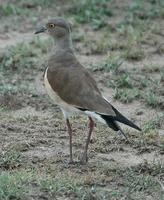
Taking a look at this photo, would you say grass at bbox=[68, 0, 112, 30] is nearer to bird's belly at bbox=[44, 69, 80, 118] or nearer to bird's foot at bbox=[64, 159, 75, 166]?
bird's belly at bbox=[44, 69, 80, 118]

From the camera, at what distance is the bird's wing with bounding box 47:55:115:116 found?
6.48 metres

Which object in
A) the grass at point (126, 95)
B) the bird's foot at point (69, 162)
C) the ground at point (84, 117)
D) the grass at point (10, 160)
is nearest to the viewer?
the ground at point (84, 117)

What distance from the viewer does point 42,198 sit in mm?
5859

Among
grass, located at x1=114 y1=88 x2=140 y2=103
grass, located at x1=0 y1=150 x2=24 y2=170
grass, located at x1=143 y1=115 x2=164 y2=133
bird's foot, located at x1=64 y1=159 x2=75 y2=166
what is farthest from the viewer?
grass, located at x1=114 y1=88 x2=140 y2=103

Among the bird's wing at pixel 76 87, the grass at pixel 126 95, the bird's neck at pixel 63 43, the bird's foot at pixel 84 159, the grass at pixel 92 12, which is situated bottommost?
the grass at pixel 92 12

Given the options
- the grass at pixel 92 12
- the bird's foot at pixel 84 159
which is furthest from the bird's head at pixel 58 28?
the grass at pixel 92 12

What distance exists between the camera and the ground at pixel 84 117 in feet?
20.3

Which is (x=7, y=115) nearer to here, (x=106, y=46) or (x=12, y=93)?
(x=12, y=93)

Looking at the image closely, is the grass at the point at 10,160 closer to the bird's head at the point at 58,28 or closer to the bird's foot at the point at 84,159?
the bird's foot at the point at 84,159

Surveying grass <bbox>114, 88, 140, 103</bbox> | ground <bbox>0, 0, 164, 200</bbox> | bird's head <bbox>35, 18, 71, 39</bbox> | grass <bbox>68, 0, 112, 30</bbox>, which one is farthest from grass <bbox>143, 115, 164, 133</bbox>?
grass <bbox>68, 0, 112, 30</bbox>

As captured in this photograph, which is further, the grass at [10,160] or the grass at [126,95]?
the grass at [126,95]

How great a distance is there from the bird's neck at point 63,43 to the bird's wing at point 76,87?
0.24m

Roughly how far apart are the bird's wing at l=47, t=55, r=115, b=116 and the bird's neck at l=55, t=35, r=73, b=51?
0.24m

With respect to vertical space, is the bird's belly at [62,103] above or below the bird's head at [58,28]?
below
